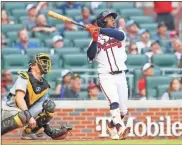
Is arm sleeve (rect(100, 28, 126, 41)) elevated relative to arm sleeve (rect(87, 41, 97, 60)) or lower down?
elevated

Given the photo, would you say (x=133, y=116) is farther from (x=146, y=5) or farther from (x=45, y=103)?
(x=146, y=5)

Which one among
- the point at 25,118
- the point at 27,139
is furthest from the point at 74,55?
the point at 25,118

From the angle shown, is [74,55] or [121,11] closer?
[74,55]

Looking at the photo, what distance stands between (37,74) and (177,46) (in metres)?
5.97

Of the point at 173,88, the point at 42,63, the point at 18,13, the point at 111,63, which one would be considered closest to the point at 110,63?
the point at 111,63

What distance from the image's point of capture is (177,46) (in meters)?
17.0

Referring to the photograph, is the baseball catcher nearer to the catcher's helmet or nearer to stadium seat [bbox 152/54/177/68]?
the catcher's helmet

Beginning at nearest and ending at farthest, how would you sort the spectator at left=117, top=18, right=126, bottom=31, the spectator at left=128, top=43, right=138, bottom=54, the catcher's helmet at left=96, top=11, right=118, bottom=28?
1. the catcher's helmet at left=96, top=11, right=118, bottom=28
2. the spectator at left=128, top=43, right=138, bottom=54
3. the spectator at left=117, top=18, right=126, bottom=31

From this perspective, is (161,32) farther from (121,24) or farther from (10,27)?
(10,27)

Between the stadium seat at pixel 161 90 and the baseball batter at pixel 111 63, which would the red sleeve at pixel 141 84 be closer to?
the stadium seat at pixel 161 90

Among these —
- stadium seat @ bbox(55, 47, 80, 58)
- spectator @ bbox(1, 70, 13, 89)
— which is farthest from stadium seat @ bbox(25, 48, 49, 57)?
Result: spectator @ bbox(1, 70, 13, 89)

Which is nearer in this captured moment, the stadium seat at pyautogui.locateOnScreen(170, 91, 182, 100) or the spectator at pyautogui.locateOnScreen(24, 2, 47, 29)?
the stadium seat at pyautogui.locateOnScreen(170, 91, 182, 100)

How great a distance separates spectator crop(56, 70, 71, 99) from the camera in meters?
14.9

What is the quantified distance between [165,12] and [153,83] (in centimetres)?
358
